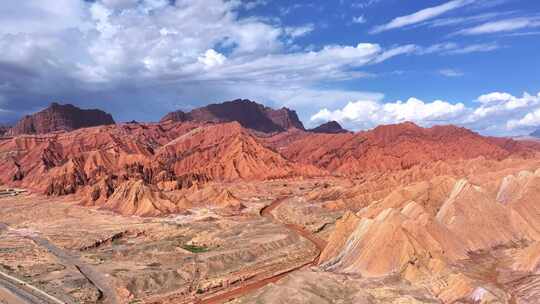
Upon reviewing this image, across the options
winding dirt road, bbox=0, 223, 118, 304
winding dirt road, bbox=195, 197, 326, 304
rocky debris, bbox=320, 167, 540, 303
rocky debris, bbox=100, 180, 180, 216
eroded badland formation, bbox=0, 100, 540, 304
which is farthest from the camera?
rocky debris, bbox=100, 180, 180, 216

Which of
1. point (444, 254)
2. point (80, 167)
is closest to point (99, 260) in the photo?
point (444, 254)

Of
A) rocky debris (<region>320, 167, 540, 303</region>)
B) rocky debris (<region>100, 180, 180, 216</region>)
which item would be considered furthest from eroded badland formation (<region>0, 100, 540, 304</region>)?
rocky debris (<region>100, 180, 180, 216</region>)

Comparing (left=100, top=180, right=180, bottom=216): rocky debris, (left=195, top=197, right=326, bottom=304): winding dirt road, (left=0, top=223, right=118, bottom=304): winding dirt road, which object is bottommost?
(left=195, top=197, right=326, bottom=304): winding dirt road

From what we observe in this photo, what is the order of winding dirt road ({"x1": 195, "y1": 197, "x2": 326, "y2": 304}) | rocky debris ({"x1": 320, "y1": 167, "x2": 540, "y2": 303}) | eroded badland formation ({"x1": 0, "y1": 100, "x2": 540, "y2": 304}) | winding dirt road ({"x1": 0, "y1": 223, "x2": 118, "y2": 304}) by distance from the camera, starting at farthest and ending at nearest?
winding dirt road ({"x1": 195, "y1": 197, "x2": 326, "y2": 304}), winding dirt road ({"x1": 0, "y1": 223, "x2": 118, "y2": 304}), eroded badland formation ({"x1": 0, "y1": 100, "x2": 540, "y2": 304}), rocky debris ({"x1": 320, "y1": 167, "x2": 540, "y2": 303})

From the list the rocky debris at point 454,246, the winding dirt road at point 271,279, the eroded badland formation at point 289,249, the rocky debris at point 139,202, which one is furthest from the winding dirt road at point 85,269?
the rocky debris at point 139,202

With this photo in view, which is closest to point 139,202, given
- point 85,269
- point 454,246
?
point 85,269

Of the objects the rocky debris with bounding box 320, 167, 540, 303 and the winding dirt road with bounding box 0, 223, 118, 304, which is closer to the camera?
the rocky debris with bounding box 320, 167, 540, 303

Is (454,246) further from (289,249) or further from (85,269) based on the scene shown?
(85,269)

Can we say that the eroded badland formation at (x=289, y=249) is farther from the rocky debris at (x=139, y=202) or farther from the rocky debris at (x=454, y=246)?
the rocky debris at (x=139, y=202)

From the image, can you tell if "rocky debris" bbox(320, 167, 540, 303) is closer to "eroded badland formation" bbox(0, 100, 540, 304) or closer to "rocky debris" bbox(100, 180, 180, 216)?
"eroded badland formation" bbox(0, 100, 540, 304)

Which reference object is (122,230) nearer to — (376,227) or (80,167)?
(376,227)

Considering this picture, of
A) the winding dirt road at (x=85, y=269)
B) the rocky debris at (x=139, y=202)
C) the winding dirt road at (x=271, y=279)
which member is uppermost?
the rocky debris at (x=139, y=202)
